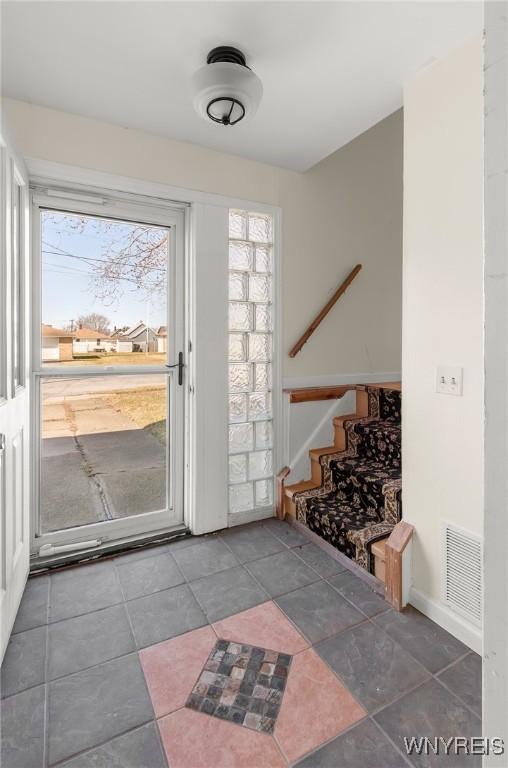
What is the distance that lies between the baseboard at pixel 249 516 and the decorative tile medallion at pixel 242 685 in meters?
1.01

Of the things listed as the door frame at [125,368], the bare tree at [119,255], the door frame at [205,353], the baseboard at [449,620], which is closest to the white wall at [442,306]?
the baseboard at [449,620]

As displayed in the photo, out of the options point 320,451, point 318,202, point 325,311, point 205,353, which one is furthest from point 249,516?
point 318,202

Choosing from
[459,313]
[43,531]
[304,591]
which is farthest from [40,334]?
[459,313]

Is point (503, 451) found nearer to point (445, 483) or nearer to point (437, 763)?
point (437, 763)

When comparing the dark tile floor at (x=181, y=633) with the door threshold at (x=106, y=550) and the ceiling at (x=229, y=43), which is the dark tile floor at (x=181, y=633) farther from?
the ceiling at (x=229, y=43)

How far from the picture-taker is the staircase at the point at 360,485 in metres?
2.08

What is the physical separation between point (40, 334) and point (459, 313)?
6.93 ft

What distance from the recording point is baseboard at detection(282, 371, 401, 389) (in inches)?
109

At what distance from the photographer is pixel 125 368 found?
7.87ft

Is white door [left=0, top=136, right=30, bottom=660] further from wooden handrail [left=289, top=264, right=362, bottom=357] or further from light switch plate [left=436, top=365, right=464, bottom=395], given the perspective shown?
light switch plate [left=436, top=365, right=464, bottom=395]

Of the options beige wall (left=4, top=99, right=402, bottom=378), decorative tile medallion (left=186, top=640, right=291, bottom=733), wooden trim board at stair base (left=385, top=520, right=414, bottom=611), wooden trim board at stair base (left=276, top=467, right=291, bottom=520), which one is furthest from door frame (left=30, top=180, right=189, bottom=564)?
wooden trim board at stair base (left=385, top=520, right=414, bottom=611)

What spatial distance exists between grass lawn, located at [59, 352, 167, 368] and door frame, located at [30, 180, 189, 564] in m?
0.03

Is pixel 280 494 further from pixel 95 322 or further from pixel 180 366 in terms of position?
pixel 95 322

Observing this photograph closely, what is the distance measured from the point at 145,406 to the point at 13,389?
871mm
